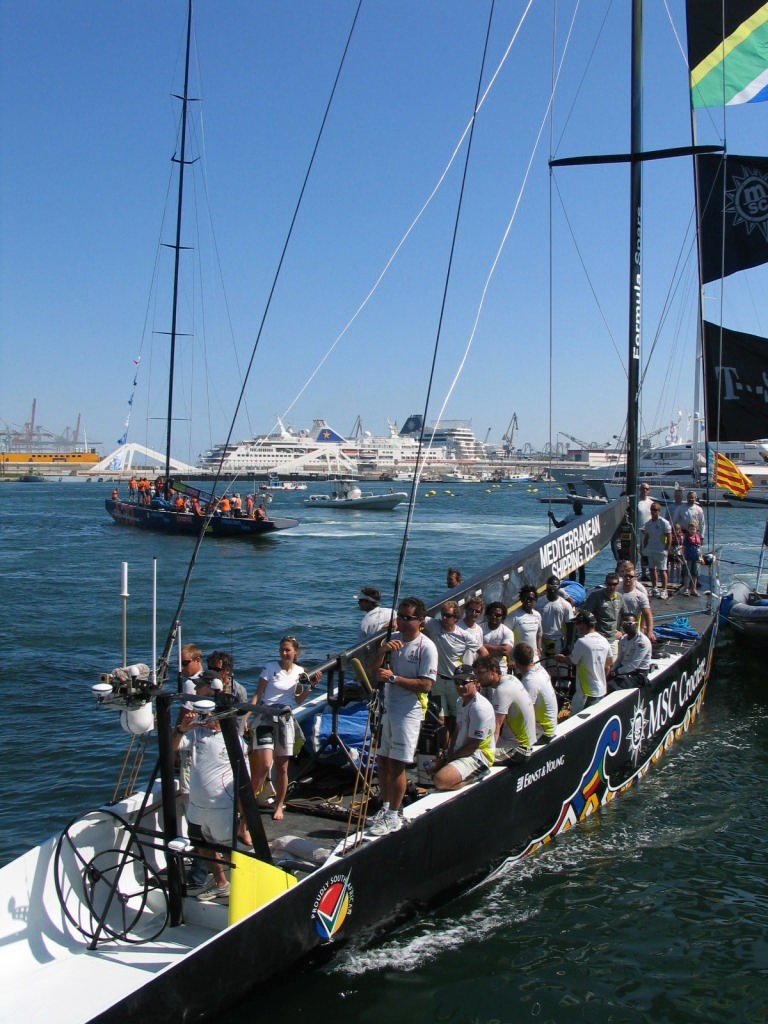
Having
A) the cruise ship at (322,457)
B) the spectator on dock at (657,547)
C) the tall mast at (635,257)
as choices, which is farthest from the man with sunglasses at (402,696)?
the cruise ship at (322,457)

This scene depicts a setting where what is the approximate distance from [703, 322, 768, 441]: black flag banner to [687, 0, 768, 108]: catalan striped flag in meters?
3.70

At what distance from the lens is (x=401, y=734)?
627cm

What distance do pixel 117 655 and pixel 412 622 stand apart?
12344 mm

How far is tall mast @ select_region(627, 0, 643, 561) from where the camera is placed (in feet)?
40.4

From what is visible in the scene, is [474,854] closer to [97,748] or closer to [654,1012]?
[654,1012]

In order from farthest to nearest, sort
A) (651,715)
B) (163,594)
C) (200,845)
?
(163,594), (651,715), (200,845)

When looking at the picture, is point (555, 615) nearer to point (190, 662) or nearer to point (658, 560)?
point (190, 662)

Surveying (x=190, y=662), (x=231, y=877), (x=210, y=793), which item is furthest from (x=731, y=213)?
(x=231, y=877)

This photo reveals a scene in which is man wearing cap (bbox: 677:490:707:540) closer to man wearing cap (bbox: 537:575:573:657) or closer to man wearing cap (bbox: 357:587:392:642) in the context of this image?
man wearing cap (bbox: 537:575:573:657)

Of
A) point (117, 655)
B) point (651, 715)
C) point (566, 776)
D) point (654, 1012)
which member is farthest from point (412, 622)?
point (117, 655)

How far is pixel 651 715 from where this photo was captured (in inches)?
376

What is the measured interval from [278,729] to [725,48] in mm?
12497

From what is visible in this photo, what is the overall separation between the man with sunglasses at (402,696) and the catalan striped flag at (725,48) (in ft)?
35.2

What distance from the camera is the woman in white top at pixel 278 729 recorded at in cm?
663
